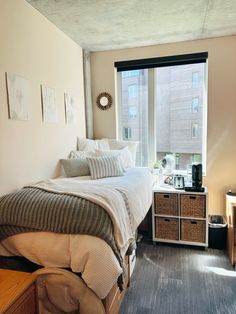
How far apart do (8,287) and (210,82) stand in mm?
3016

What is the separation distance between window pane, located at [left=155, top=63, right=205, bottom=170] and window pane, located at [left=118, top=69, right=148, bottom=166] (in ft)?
0.61

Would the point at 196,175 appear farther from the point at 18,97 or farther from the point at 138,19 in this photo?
the point at 18,97

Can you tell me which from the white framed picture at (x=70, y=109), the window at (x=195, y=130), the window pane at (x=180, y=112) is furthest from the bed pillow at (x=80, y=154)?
the window at (x=195, y=130)

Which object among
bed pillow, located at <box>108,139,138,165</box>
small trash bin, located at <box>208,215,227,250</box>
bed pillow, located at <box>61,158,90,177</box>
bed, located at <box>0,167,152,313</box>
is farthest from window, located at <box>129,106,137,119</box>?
bed, located at <box>0,167,152,313</box>

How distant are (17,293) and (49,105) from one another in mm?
1801

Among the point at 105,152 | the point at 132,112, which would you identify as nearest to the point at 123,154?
the point at 105,152

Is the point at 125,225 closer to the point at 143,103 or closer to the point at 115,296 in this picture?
the point at 115,296

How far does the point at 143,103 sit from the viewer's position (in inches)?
138

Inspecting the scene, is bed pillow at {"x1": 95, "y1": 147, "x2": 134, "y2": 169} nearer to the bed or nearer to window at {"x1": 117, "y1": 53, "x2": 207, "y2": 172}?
window at {"x1": 117, "y1": 53, "x2": 207, "y2": 172}

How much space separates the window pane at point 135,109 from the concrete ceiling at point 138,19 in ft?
1.58

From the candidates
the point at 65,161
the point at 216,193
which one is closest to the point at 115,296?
the point at 65,161

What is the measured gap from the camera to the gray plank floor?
6.03ft

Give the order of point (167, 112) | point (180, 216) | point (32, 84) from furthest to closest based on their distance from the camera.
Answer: point (167, 112) < point (180, 216) < point (32, 84)

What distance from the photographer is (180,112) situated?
3371 millimetres
